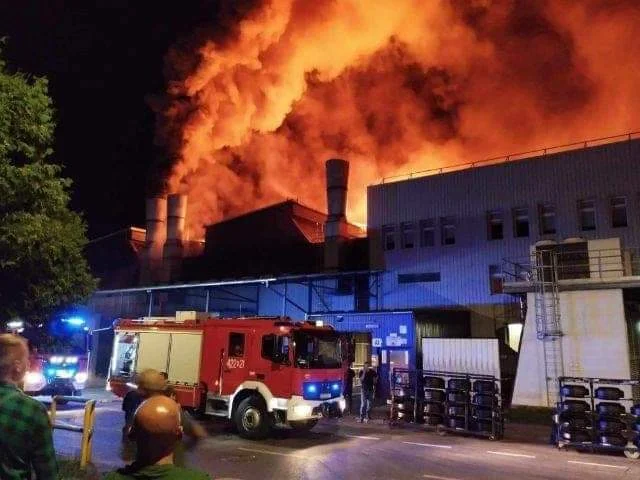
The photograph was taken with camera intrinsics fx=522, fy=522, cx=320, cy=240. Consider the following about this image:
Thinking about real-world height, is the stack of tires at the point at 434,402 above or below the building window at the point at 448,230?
below

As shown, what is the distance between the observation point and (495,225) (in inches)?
989

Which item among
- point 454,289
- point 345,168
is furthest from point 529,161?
point 345,168

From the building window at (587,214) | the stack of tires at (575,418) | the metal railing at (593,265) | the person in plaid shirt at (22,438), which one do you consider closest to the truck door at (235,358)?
the stack of tires at (575,418)

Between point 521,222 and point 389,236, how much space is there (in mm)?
6741

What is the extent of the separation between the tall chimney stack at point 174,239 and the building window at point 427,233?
731 inches

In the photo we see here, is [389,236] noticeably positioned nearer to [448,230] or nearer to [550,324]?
[448,230]

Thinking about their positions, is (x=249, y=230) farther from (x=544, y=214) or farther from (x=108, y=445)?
(x=108, y=445)

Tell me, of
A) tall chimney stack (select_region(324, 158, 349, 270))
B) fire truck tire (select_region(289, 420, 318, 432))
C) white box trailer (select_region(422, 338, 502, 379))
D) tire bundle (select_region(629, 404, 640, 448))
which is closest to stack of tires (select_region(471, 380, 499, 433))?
white box trailer (select_region(422, 338, 502, 379))

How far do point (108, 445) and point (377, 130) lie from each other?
1684 inches

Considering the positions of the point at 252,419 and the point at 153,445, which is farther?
the point at 252,419

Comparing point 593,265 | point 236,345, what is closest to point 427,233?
point 593,265

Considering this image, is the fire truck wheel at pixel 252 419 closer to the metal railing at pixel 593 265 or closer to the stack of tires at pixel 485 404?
the stack of tires at pixel 485 404

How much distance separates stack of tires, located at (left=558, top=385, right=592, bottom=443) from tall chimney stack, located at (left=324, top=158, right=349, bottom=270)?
54.3ft

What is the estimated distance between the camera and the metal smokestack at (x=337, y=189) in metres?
29.3
